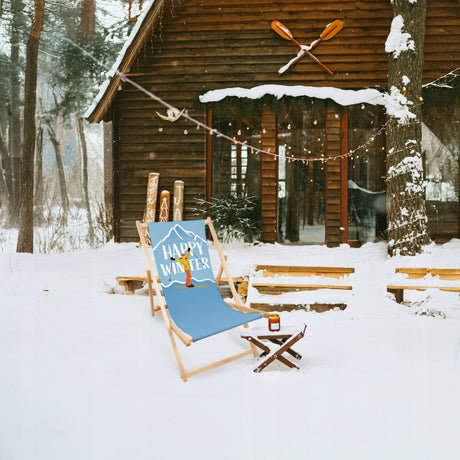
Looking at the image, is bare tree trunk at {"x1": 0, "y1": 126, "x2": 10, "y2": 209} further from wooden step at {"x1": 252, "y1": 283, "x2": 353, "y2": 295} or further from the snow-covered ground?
wooden step at {"x1": 252, "y1": 283, "x2": 353, "y2": 295}

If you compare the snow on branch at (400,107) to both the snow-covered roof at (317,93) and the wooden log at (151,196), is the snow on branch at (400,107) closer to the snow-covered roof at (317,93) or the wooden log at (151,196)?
the snow-covered roof at (317,93)

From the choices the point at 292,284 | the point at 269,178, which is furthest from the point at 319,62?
the point at 292,284

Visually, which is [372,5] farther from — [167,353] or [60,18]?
[60,18]

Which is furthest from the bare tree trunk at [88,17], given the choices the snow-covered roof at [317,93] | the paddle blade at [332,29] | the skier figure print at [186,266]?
the skier figure print at [186,266]

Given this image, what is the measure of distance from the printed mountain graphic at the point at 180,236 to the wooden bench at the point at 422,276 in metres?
2.07

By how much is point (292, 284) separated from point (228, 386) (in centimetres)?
209

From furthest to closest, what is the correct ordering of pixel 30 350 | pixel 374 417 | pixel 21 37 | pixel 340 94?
pixel 21 37 → pixel 340 94 → pixel 30 350 → pixel 374 417

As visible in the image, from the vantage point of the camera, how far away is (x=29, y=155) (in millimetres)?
9984

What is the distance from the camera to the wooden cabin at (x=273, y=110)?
28.8 feet

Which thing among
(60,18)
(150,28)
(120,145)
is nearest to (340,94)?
(150,28)

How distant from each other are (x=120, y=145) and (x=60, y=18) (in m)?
9.50

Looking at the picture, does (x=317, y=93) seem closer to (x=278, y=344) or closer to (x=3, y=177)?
(x=278, y=344)

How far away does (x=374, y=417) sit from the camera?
8.91ft

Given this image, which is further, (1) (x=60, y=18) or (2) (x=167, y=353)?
(1) (x=60, y=18)
